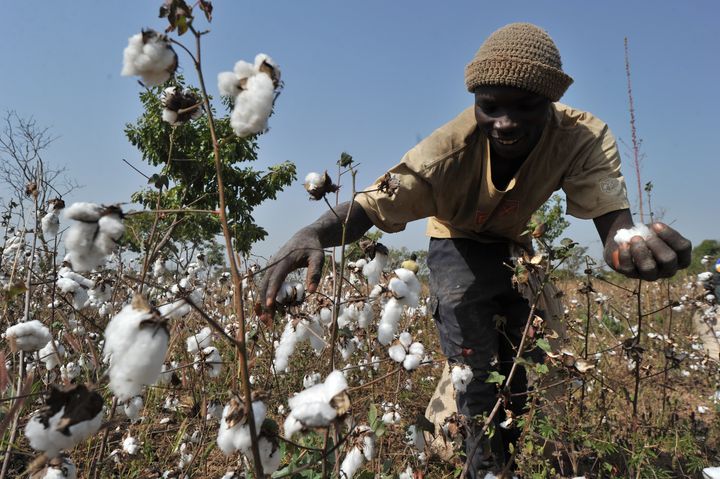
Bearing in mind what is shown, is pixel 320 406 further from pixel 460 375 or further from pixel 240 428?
pixel 460 375

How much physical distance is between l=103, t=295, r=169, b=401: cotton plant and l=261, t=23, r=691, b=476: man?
70 cm

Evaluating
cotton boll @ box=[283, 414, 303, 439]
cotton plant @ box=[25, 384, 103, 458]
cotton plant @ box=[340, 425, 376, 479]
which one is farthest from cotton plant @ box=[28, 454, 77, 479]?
cotton plant @ box=[340, 425, 376, 479]

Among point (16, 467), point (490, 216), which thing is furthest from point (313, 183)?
point (16, 467)

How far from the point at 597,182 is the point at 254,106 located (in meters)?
1.68

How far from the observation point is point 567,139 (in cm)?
226

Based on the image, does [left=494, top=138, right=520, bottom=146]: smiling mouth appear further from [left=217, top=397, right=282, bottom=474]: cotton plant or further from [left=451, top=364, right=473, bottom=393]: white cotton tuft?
[left=217, top=397, right=282, bottom=474]: cotton plant

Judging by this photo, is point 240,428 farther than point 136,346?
Yes

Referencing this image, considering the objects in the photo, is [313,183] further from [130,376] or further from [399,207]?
[399,207]

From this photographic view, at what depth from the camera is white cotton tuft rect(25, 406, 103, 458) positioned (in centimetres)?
79

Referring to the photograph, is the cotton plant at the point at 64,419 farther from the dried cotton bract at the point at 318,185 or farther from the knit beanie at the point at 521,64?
the knit beanie at the point at 521,64

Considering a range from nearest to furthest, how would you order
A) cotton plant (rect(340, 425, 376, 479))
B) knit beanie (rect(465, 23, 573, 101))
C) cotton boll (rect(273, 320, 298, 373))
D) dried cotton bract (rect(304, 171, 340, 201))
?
dried cotton bract (rect(304, 171, 340, 201)), cotton plant (rect(340, 425, 376, 479)), cotton boll (rect(273, 320, 298, 373)), knit beanie (rect(465, 23, 573, 101))

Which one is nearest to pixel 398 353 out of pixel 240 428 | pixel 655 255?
pixel 240 428

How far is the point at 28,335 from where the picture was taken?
4.90 feet

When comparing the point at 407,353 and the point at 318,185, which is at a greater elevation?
the point at 318,185
